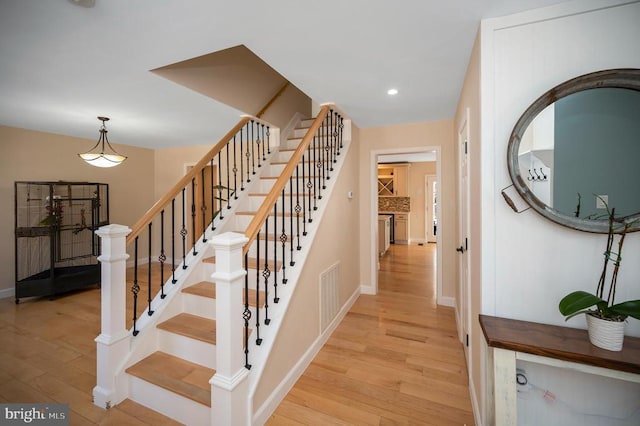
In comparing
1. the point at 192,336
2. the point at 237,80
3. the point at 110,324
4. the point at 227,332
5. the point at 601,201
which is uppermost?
the point at 237,80

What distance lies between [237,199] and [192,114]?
52.8 inches

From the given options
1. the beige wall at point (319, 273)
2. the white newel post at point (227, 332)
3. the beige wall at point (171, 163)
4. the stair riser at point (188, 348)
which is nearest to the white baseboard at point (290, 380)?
the beige wall at point (319, 273)

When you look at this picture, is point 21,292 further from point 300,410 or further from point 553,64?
point 553,64

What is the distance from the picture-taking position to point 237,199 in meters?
3.29

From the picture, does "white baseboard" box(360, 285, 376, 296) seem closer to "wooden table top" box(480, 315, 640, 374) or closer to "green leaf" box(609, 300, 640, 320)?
"wooden table top" box(480, 315, 640, 374)

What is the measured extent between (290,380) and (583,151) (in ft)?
7.63

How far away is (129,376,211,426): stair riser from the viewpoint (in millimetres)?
1705

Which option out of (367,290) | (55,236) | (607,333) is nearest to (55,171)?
(55,236)

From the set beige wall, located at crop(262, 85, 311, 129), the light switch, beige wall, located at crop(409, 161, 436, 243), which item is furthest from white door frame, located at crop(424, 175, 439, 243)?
the light switch

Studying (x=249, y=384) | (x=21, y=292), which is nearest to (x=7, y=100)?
(x=21, y=292)

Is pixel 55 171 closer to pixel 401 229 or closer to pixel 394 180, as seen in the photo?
pixel 394 180

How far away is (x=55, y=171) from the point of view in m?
4.47

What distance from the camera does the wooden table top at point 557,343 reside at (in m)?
1.13

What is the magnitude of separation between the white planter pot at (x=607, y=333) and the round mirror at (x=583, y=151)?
0.44m
